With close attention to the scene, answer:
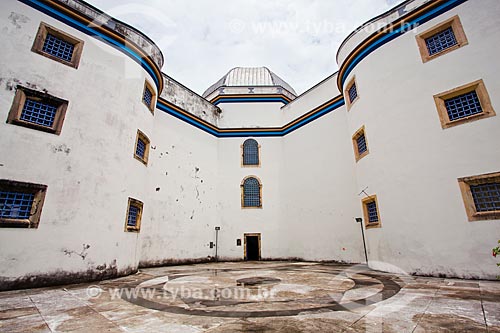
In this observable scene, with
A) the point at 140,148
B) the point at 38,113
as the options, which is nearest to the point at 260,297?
the point at 38,113

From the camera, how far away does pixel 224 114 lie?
753 inches

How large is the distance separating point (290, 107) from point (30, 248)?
53.4 feet

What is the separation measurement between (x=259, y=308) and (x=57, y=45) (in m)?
10.3

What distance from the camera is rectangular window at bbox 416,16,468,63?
859 centimetres

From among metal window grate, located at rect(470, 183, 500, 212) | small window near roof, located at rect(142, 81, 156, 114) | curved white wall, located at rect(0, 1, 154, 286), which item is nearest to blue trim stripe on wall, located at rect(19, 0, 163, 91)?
curved white wall, located at rect(0, 1, 154, 286)

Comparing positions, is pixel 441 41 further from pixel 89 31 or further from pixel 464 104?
pixel 89 31

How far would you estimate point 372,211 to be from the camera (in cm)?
1066

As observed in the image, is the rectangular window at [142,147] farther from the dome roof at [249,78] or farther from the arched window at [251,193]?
the dome roof at [249,78]

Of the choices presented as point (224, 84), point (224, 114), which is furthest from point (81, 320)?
point (224, 84)

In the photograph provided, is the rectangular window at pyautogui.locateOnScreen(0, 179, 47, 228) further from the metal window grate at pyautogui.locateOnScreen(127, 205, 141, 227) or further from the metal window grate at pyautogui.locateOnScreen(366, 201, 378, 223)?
the metal window grate at pyautogui.locateOnScreen(366, 201, 378, 223)

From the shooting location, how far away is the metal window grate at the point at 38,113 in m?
7.45

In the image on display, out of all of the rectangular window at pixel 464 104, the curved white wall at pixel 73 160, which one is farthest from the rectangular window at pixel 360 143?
the curved white wall at pixel 73 160

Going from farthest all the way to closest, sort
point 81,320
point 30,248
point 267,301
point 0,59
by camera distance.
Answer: point 0,59 < point 30,248 < point 267,301 < point 81,320

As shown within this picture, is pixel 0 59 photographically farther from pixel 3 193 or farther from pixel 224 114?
pixel 224 114
